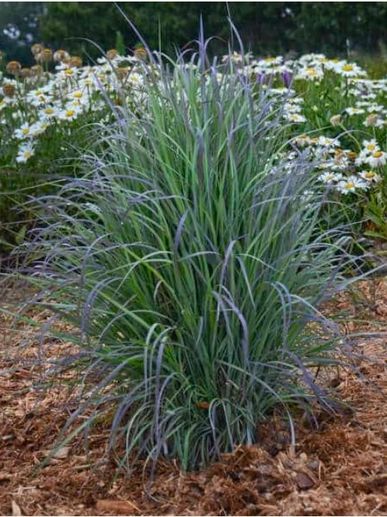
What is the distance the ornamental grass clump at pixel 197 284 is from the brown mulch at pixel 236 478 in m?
0.08

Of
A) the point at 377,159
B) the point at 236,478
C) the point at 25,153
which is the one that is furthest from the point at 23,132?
the point at 236,478

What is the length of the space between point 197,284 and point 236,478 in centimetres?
56

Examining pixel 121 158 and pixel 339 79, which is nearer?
pixel 121 158

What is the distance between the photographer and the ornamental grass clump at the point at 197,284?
2.58 metres

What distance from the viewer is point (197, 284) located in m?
2.64

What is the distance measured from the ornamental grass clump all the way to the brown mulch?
0.08m

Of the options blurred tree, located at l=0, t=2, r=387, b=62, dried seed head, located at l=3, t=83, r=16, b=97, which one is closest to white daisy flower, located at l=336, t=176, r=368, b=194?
dried seed head, located at l=3, t=83, r=16, b=97

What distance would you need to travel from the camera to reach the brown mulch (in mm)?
2445

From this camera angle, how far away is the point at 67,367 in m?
2.88

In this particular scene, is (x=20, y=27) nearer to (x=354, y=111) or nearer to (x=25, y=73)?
(x=25, y=73)

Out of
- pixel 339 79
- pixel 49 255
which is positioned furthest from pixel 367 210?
pixel 49 255

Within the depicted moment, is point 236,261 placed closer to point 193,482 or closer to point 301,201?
point 301,201

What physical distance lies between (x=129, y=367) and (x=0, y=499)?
1.74 ft

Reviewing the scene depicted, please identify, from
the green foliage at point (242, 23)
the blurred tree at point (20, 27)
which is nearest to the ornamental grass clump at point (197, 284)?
Answer: the green foliage at point (242, 23)
